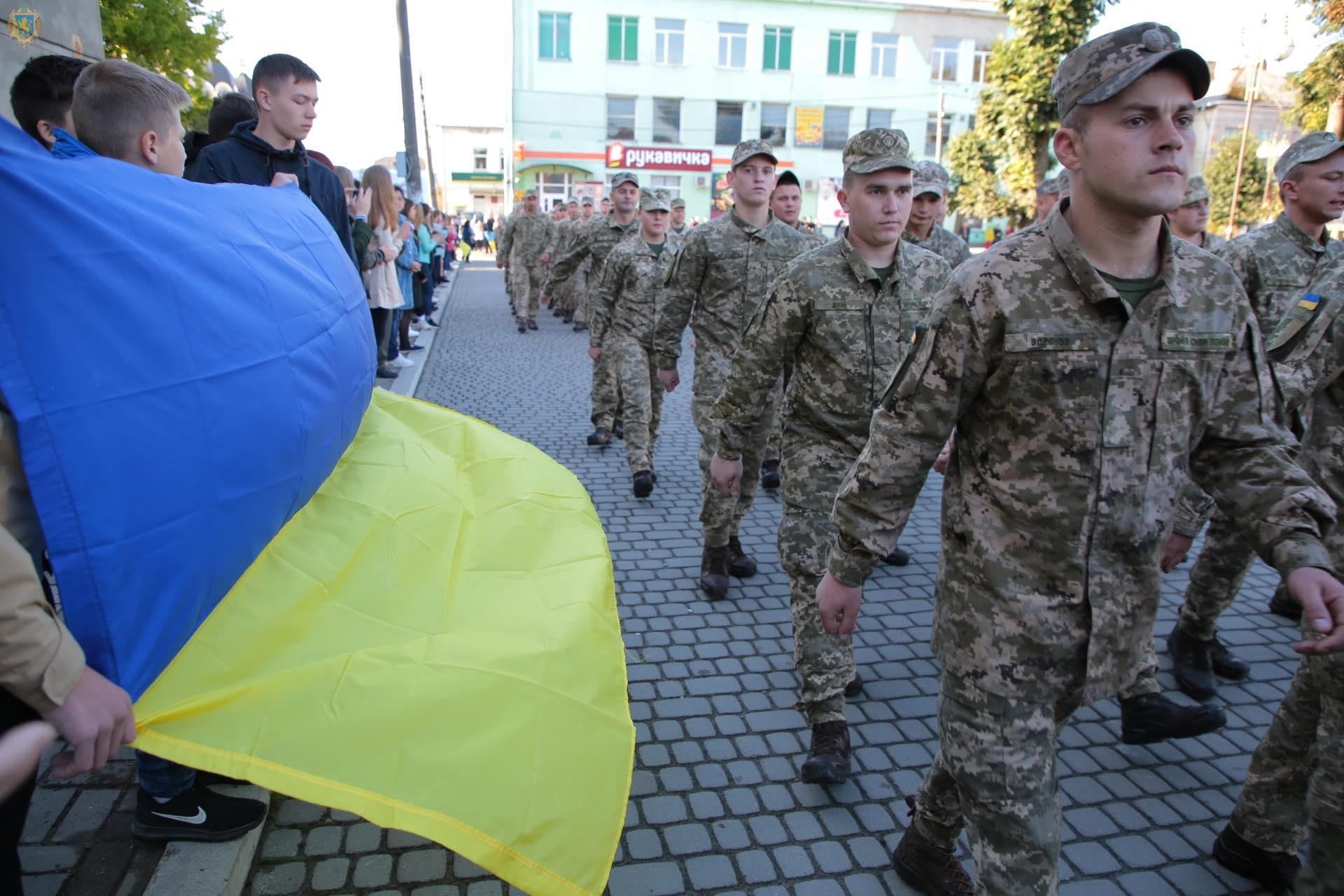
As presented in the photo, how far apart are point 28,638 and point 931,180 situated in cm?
656

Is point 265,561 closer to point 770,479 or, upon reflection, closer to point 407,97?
point 770,479

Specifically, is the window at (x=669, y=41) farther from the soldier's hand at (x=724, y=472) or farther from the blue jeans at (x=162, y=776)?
the blue jeans at (x=162, y=776)

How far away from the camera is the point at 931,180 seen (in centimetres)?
682

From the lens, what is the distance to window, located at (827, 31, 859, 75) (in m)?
44.9

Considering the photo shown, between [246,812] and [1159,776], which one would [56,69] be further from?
[1159,776]

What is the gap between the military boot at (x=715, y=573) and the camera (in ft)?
16.1

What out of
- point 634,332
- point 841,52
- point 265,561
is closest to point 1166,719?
point 265,561

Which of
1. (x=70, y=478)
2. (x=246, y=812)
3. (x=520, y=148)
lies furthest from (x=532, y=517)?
(x=520, y=148)

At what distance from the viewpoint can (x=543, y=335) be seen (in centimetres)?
1537

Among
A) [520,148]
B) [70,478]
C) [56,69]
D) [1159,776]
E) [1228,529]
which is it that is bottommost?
[1159,776]

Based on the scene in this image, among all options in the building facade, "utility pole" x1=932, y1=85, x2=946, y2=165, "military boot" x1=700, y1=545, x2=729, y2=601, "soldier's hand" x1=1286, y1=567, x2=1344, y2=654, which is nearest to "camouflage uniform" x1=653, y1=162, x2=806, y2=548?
"military boot" x1=700, y1=545, x2=729, y2=601

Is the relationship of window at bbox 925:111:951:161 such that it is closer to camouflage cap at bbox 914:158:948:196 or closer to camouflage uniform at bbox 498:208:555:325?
camouflage uniform at bbox 498:208:555:325

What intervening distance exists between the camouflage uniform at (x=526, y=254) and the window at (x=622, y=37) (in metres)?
28.7

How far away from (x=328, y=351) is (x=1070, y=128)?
6.89 feet
